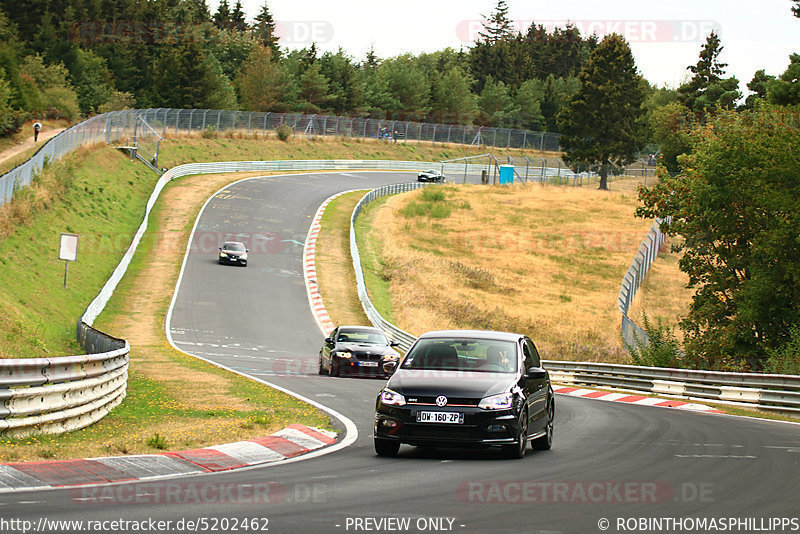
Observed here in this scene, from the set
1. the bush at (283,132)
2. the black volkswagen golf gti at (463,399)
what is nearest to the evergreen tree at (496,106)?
the bush at (283,132)

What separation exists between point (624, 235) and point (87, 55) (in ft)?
207

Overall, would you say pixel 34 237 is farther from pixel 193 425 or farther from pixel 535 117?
pixel 535 117

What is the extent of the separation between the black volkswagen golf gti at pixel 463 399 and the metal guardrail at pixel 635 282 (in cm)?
1945

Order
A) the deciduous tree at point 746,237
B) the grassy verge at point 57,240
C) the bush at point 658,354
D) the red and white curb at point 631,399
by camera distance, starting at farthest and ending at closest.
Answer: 1. the bush at point 658,354
2. the grassy verge at point 57,240
3. the deciduous tree at point 746,237
4. the red and white curb at point 631,399

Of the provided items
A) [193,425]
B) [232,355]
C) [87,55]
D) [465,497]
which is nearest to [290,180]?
[87,55]

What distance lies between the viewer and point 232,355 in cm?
2920

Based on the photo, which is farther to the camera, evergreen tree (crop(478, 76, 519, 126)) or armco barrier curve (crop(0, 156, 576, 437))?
evergreen tree (crop(478, 76, 519, 126))

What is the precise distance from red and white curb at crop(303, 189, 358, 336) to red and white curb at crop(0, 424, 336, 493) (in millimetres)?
24765

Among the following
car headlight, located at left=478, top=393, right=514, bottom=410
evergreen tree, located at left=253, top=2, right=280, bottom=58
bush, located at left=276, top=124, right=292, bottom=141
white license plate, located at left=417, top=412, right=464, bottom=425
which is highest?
evergreen tree, located at left=253, top=2, right=280, bottom=58

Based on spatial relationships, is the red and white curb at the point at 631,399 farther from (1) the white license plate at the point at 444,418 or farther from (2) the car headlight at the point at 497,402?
(1) the white license plate at the point at 444,418

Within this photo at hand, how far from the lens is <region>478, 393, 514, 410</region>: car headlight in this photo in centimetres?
1093

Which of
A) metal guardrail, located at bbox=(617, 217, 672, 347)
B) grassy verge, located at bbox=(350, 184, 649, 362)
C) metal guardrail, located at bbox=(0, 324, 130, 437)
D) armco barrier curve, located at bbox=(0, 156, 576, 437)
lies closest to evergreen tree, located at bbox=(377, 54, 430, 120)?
grassy verge, located at bbox=(350, 184, 649, 362)

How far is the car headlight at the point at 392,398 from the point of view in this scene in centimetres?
1107

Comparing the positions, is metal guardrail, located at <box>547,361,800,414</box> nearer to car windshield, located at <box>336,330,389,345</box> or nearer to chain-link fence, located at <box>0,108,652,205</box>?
car windshield, located at <box>336,330,389,345</box>
